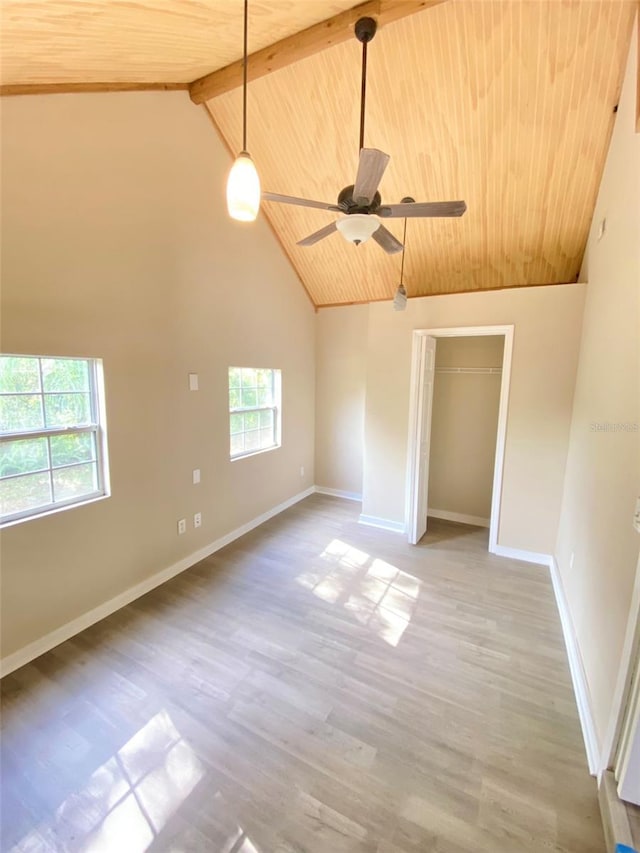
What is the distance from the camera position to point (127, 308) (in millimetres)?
2652

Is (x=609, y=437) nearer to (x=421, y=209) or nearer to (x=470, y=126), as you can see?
(x=421, y=209)

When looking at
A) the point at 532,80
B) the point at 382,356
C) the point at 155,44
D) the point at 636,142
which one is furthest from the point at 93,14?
the point at 382,356

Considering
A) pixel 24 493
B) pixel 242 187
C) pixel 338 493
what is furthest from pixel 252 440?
pixel 242 187

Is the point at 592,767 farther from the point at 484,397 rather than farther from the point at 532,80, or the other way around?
the point at 532,80

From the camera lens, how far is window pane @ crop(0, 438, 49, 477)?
213 centimetres

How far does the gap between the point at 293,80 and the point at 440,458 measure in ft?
13.4

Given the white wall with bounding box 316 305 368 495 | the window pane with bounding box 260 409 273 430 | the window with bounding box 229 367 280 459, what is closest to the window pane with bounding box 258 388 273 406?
the window with bounding box 229 367 280 459

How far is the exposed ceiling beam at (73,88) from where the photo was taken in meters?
1.96

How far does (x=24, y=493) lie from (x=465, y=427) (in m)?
4.34

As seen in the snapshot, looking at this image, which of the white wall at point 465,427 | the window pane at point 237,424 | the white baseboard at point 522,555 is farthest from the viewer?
the white wall at point 465,427

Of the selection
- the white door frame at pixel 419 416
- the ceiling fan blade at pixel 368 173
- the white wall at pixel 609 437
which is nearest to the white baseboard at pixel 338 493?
the white door frame at pixel 419 416

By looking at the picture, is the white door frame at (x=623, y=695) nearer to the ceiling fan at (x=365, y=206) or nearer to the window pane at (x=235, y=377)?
the ceiling fan at (x=365, y=206)

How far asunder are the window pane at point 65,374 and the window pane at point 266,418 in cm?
215

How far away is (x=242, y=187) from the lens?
4.05 ft
